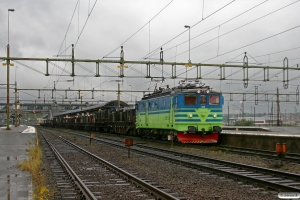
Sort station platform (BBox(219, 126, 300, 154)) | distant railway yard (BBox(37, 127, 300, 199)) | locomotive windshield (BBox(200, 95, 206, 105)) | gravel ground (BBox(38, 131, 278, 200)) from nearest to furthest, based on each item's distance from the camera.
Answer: gravel ground (BBox(38, 131, 278, 200)), distant railway yard (BBox(37, 127, 300, 199)), station platform (BBox(219, 126, 300, 154)), locomotive windshield (BBox(200, 95, 206, 105))

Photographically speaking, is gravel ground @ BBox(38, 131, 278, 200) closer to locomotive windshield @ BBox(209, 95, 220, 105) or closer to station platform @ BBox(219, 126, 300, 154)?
station platform @ BBox(219, 126, 300, 154)

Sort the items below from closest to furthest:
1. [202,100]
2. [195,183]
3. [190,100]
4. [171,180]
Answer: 1. [195,183]
2. [171,180]
3. [190,100]
4. [202,100]

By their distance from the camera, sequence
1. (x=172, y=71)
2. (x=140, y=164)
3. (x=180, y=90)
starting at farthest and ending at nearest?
(x=172, y=71) → (x=180, y=90) → (x=140, y=164)

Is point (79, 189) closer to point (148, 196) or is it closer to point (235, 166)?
point (148, 196)

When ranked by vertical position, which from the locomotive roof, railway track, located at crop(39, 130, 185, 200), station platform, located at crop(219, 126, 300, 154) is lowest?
Result: railway track, located at crop(39, 130, 185, 200)

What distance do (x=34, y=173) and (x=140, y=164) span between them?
5.18m

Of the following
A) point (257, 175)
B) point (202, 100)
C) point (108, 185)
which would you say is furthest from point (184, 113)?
point (108, 185)

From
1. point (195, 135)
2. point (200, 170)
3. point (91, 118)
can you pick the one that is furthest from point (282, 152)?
point (91, 118)

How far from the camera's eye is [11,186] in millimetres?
10984

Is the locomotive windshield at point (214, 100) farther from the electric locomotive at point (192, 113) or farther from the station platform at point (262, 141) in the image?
Answer: the station platform at point (262, 141)

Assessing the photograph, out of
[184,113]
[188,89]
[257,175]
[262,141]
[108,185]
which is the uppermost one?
[188,89]

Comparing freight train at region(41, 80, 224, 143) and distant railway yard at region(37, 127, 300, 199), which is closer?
distant railway yard at region(37, 127, 300, 199)

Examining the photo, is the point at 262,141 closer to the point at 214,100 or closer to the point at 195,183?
the point at 214,100

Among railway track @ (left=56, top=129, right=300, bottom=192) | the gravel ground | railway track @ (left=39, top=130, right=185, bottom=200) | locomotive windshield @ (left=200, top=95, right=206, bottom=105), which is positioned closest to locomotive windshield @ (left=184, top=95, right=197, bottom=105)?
locomotive windshield @ (left=200, top=95, right=206, bottom=105)
